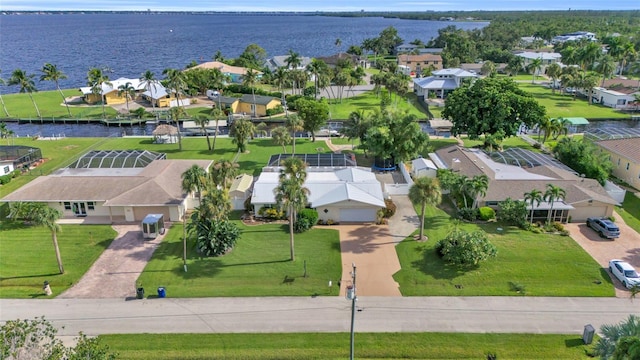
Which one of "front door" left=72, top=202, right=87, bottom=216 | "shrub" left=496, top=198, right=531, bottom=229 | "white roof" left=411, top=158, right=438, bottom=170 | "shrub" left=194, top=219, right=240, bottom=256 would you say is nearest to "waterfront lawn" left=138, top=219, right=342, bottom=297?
"shrub" left=194, top=219, right=240, bottom=256

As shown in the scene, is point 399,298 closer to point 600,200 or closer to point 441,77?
point 600,200

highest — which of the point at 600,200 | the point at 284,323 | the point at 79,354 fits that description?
the point at 79,354

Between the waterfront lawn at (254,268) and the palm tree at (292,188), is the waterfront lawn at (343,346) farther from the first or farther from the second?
the palm tree at (292,188)

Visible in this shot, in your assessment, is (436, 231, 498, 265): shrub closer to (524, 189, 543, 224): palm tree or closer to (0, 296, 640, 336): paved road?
(0, 296, 640, 336): paved road

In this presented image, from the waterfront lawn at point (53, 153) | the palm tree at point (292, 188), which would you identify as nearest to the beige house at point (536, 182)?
the palm tree at point (292, 188)

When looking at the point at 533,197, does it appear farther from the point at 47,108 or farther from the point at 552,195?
the point at 47,108

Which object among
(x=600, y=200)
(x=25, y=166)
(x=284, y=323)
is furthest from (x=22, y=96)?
(x=600, y=200)
